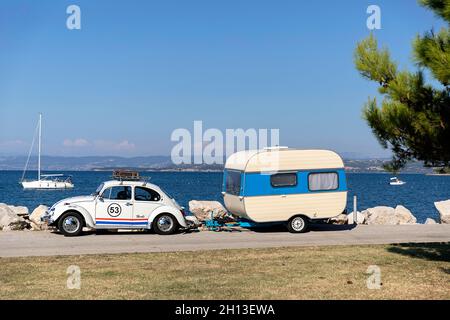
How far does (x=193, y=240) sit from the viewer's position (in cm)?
1709

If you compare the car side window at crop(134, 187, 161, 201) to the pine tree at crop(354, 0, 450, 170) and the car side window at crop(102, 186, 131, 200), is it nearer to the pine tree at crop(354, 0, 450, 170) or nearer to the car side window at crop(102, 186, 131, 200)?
the car side window at crop(102, 186, 131, 200)

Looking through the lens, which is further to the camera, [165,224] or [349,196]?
[349,196]

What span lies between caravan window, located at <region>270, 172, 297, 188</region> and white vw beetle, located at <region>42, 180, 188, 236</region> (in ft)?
9.99

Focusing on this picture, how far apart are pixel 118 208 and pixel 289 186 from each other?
540 centimetres

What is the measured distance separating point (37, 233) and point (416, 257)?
1089 cm

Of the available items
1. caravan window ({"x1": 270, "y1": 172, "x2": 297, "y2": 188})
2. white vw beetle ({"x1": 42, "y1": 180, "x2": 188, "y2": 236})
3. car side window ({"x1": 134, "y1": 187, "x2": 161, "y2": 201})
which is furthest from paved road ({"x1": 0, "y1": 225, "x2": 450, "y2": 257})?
caravan window ({"x1": 270, "y1": 172, "x2": 297, "y2": 188})

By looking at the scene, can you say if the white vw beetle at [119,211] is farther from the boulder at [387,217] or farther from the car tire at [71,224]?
the boulder at [387,217]

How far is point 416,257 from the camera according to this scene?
1365 centimetres

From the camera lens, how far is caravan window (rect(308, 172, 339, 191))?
1966 centimetres

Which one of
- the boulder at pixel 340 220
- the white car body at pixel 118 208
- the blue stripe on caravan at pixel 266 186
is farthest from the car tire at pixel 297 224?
the boulder at pixel 340 220

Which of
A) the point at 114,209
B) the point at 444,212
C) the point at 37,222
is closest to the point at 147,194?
the point at 114,209

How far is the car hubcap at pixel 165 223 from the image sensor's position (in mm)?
18438

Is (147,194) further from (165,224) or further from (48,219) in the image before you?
(48,219)
